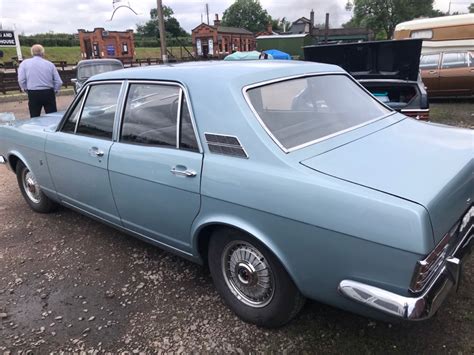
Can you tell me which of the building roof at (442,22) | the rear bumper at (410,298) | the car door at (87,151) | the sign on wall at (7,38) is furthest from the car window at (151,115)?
the sign on wall at (7,38)

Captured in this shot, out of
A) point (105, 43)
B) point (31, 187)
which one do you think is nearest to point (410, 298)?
point (31, 187)

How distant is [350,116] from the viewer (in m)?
2.87

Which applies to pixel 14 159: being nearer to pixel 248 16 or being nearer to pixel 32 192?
pixel 32 192

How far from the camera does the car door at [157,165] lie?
2582 mm

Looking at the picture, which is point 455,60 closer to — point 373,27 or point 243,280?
point 243,280

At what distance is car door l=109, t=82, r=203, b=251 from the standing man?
5.13 meters

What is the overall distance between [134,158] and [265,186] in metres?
1.18

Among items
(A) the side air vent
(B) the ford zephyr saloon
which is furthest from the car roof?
(A) the side air vent

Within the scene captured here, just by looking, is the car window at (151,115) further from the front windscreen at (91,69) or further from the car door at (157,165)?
the front windscreen at (91,69)

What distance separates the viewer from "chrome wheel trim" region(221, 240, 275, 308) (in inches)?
95.3

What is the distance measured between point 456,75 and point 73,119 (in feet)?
34.0

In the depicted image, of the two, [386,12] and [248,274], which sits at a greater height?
[386,12]

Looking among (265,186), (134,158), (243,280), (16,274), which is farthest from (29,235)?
(265,186)

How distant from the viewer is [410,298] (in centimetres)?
183
